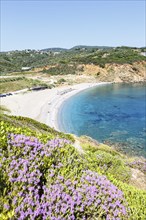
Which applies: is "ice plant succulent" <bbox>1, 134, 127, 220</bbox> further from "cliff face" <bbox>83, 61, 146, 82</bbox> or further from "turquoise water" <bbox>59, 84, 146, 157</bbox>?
"cliff face" <bbox>83, 61, 146, 82</bbox>

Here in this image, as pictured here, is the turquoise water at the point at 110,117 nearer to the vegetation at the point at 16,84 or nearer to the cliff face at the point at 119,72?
the vegetation at the point at 16,84

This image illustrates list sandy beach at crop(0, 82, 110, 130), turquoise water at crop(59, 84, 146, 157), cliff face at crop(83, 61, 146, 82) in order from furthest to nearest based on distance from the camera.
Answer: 1. cliff face at crop(83, 61, 146, 82)
2. sandy beach at crop(0, 82, 110, 130)
3. turquoise water at crop(59, 84, 146, 157)

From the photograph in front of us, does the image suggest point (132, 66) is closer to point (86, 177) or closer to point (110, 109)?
point (110, 109)

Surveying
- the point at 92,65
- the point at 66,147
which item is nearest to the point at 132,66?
the point at 92,65

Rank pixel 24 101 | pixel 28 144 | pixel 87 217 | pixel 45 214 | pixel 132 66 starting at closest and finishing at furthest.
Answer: pixel 45 214 → pixel 87 217 → pixel 28 144 → pixel 24 101 → pixel 132 66

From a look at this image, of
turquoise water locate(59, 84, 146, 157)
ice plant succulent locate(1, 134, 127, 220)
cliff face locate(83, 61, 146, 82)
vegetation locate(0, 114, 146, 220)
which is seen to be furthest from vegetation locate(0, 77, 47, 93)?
ice plant succulent locate(1, 134, 127, 220)

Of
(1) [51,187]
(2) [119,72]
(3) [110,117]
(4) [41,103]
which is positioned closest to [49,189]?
(1) [51,187]
